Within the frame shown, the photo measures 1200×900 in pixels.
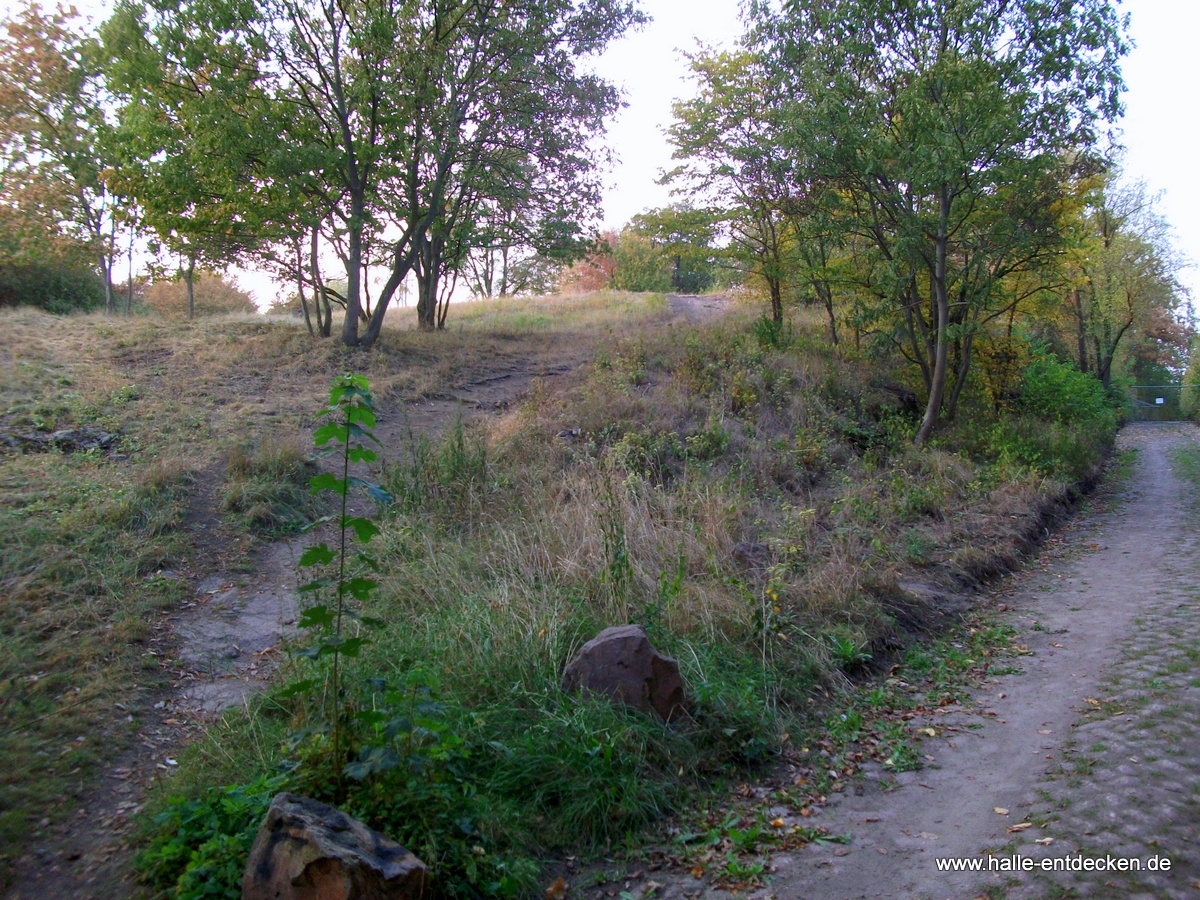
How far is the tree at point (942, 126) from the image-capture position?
13164 mm

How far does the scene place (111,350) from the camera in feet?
47.8

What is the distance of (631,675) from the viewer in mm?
4793

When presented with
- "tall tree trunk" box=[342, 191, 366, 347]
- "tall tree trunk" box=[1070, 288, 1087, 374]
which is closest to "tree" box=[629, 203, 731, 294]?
"tall tree trunk" box=[342, 191, 366, 347]

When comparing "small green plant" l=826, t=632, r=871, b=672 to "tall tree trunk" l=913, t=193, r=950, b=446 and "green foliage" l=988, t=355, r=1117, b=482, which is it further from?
"tall tree trunk" l=913, t=193, r=950, b=446

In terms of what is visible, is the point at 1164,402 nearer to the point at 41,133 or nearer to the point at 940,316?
the point at 940,316

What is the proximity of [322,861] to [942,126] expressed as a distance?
1429 centimetres

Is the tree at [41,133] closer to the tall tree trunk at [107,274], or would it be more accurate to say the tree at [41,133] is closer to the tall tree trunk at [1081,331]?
the tall tree trunk at [107,274]

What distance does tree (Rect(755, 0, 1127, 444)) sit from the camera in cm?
1316

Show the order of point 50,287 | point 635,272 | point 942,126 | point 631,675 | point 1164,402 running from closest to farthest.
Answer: point 631,675 < point 942,126 < point 50,287 < point 635,272 < point 1164,402

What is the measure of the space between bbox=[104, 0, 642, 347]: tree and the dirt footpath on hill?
1460 centimetres

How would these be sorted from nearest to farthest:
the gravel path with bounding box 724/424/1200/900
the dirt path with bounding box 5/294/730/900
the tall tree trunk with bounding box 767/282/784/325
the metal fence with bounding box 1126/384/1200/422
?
the dirt path with bounding box 5/294/730/900
the gravel path with bounding box 724/424/1200/900
the tall tree trunk with bounding box 767/282/784/325
the metal fence with bounding box 1126/384/1200/422

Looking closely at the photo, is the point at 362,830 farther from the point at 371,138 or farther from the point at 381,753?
the point at 371,138

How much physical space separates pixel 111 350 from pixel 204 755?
12916mm

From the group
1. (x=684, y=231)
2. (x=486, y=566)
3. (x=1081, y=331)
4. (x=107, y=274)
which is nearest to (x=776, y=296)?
(x=684, y=231)
